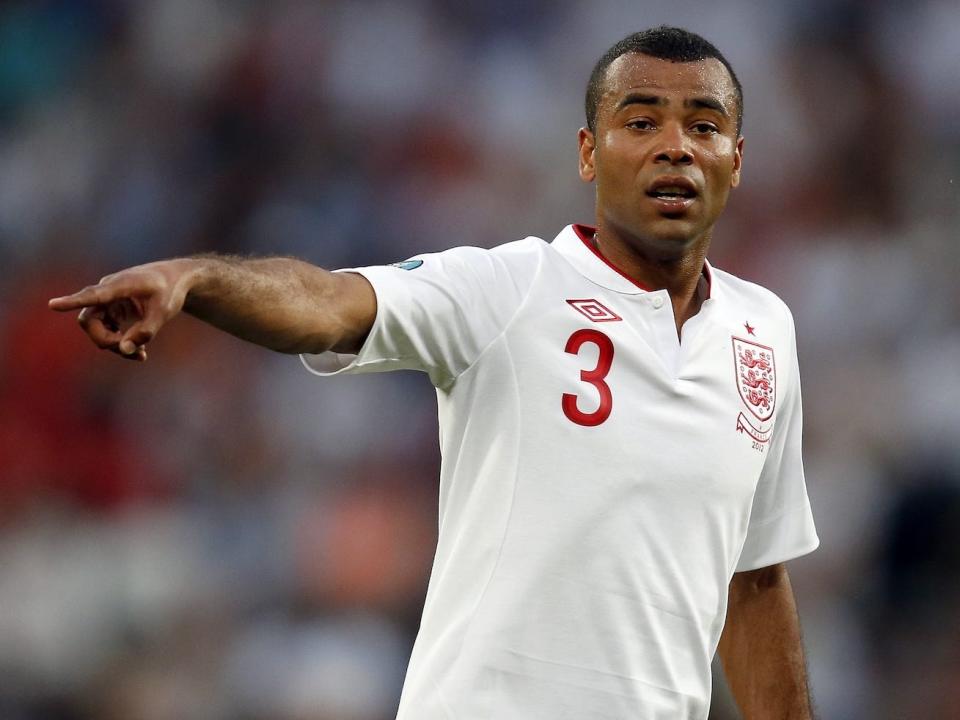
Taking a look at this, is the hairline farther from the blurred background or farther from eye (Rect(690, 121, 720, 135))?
the blurred background

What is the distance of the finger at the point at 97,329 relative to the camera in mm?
1896

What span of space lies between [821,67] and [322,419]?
115 inches

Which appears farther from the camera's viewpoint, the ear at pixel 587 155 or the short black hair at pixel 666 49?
the ear at pixel 587 155

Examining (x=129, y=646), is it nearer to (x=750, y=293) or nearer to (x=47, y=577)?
(x=47, y=577)

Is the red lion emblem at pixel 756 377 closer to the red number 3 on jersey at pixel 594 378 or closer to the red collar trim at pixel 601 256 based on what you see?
the red collar trim at pixel 601 256

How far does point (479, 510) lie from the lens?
265cm

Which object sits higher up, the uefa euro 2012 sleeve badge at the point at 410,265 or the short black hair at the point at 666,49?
the short black hair at the point at 666,49

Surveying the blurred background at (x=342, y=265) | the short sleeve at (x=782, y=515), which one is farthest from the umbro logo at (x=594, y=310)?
the blurred background at (x=342, y=265)

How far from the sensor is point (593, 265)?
2.88 meters

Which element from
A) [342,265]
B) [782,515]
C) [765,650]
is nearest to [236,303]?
[782,515]

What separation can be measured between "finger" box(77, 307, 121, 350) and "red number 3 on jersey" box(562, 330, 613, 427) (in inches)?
38.9

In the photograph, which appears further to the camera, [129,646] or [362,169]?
[362,169]

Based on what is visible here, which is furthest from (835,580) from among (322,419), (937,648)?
(322,419)

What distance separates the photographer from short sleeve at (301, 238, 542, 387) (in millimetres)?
2469
